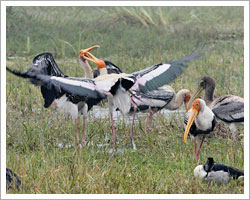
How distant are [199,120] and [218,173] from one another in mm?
994

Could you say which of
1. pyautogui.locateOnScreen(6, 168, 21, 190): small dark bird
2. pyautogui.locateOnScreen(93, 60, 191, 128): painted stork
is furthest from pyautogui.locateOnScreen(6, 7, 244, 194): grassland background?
pyautogui.locateOnScreen(93, 60, 191, 128): painted stork

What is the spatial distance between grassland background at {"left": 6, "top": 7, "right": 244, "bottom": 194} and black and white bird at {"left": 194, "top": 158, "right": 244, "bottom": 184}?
64 millimetres

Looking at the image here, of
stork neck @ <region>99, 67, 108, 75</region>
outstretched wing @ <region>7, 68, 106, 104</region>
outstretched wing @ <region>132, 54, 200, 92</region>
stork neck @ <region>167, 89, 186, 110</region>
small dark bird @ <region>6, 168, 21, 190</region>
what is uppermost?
stork neck @ <region>99, 67, 108, 75</region>

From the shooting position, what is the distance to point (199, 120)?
590cm

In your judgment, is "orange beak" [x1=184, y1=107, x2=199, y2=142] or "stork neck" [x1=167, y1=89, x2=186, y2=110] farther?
"stork neck" [x1=167, y1=89, x2=186, y2=110]

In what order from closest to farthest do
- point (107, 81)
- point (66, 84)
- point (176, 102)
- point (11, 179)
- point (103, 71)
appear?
point (11, 179)
point (66, 84)
point (107, 81)
point (103, 71)
point (176, 102)

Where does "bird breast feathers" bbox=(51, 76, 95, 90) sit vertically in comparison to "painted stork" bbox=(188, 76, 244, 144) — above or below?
above

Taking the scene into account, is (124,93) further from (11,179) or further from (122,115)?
(11,179)

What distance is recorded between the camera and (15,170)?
17.3ft

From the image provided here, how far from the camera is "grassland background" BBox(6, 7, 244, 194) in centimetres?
506

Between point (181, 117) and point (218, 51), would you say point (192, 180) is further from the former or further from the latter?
point (218, 51)

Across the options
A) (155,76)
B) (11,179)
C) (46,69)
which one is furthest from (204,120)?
(11,179)

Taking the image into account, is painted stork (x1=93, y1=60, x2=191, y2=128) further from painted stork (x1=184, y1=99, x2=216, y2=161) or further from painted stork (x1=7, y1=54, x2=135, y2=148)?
painted stork (x1=184, y1=99, x2=216, y2=161)

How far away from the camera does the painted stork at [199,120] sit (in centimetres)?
584
